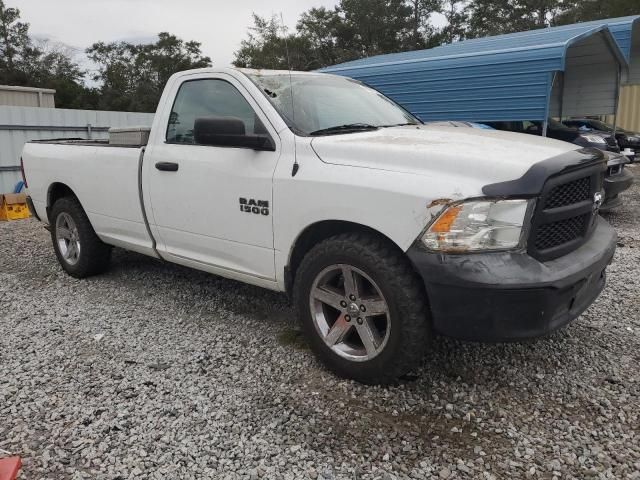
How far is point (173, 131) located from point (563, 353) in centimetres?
316

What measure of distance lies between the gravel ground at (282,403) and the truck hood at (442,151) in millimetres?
1264

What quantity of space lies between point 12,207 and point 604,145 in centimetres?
1137

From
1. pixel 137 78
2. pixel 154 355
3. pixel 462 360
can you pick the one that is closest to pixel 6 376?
pixel 154 355

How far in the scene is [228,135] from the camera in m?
3.25

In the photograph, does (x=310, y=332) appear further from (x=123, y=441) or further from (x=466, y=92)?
(x=466, y=92)

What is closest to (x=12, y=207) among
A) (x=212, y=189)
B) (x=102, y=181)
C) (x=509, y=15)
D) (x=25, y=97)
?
(x=102, y=181)

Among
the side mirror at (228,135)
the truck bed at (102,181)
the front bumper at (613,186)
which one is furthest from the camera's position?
the front bumper at (613,186)

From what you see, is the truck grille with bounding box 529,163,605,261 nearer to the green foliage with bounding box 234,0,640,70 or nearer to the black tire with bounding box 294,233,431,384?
the black tire with bounding box 294,233,431,384

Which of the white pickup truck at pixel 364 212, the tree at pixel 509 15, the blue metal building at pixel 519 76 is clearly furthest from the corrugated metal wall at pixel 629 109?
the white pickup truck at pixel 364 212

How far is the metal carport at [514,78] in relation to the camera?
1098 cm

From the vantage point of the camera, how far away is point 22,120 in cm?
1133

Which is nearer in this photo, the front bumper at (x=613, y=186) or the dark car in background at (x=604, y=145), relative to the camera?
the front bumper at (x=613, y=186)

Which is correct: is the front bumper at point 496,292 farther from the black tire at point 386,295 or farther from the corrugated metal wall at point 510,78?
the corrugated metal wall at point 510,78

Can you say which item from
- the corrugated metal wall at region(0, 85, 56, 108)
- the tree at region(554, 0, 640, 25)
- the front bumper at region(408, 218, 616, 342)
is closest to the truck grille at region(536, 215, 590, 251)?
the front bumper at region(408, 218, 616, 342)
